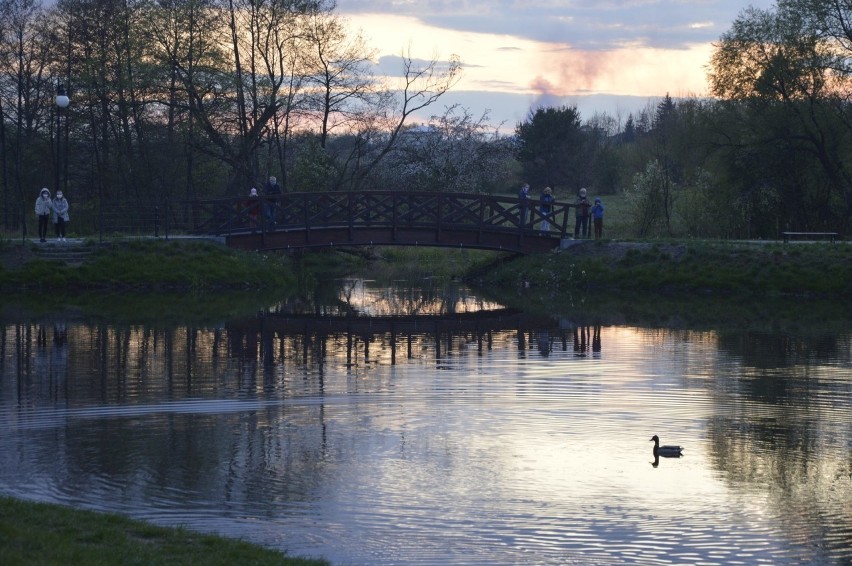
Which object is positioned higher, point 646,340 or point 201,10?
point 201,10

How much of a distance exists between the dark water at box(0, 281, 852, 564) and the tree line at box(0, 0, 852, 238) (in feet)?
78.6

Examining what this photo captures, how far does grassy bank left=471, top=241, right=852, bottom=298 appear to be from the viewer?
3525 cm

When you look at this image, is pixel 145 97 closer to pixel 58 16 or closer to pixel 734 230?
pixel 58 16

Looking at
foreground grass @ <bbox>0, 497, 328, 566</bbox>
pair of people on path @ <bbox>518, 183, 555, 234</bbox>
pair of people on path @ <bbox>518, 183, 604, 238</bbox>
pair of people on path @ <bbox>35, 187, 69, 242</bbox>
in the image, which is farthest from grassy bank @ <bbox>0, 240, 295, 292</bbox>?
foreground grass @ <bbox>0, 497, 328, 566</bbox>

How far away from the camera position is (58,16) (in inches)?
1940

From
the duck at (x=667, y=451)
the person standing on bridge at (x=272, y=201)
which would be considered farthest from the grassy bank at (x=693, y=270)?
the duck at (x=667, y=451)

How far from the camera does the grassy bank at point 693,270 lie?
1388 inches

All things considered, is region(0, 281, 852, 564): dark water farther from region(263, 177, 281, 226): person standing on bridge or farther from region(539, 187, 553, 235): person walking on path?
region(539, 187, 553, 235): person walking on path

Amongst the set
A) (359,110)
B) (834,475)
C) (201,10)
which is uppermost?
(201,10)

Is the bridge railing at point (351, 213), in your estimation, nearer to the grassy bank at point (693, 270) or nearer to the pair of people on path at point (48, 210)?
the grassy bank at point (693, 270)

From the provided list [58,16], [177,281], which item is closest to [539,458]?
[177,281]

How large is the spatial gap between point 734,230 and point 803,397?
3117 cm

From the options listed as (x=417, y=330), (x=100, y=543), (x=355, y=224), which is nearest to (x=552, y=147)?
(x=355, y=224)

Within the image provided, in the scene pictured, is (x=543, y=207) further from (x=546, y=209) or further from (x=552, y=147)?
(x=552, y=147)
